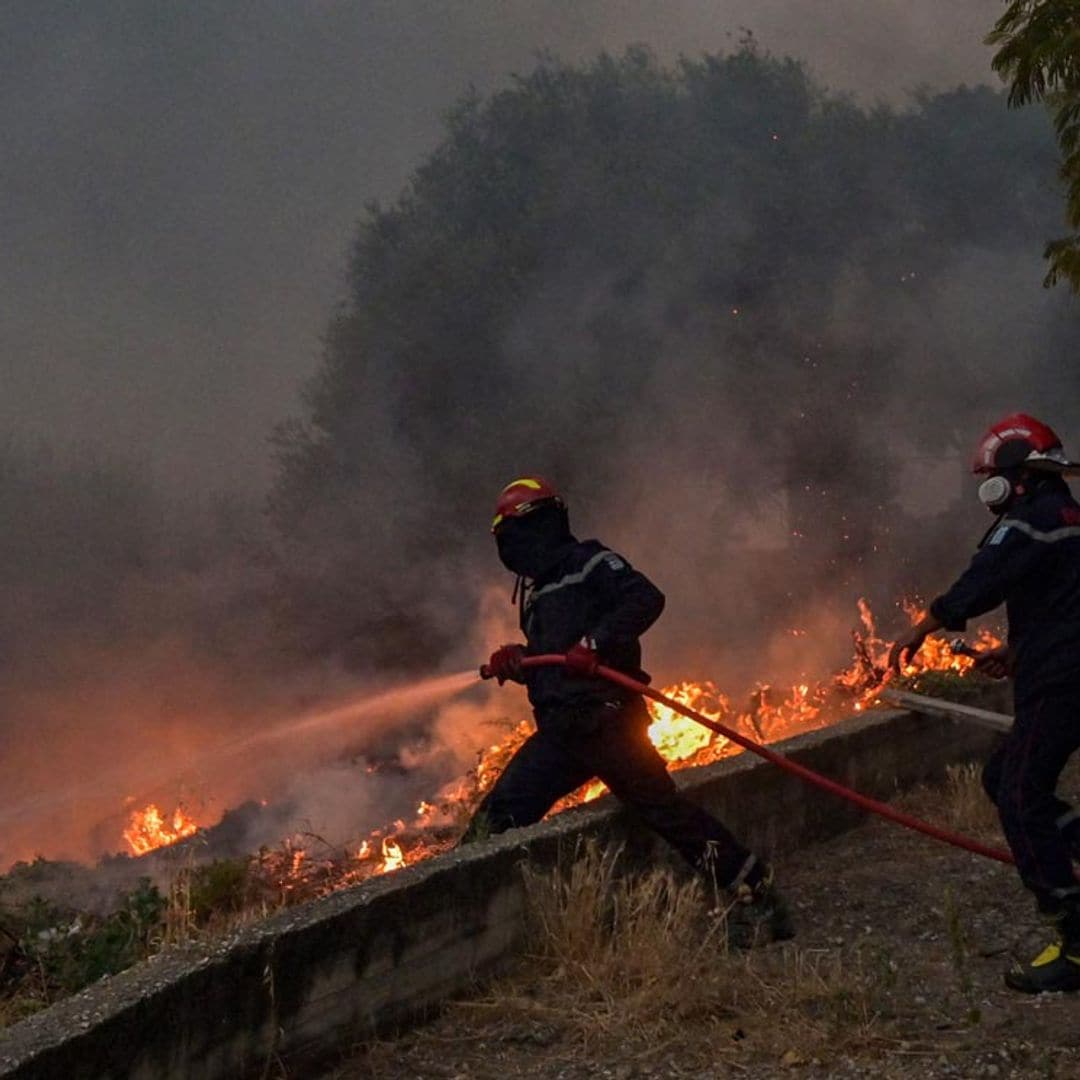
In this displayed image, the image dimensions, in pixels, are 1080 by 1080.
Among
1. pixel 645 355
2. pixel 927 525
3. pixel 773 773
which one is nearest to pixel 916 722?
pixel 773 773

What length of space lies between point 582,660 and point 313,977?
5.13 feet

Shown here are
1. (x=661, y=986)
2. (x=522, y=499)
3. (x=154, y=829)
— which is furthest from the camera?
(x=154, y=829)

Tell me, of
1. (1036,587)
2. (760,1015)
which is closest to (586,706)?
(760,1015)

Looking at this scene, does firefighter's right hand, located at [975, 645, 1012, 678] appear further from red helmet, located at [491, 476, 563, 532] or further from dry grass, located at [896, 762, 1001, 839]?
red helmet, located at [491, 476, 563, 532]

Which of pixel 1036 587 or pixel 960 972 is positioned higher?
pixel 1036 587

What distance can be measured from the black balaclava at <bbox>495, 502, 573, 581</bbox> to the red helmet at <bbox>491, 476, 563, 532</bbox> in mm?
22

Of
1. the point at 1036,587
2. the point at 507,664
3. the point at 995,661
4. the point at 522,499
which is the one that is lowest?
the point at 995,661

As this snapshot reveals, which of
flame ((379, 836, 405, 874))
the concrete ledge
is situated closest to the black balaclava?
the concrete ledge

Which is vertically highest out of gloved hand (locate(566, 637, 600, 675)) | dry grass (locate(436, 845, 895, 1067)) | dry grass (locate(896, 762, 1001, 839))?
gloved hand (locate(566, 637, 600, 675))

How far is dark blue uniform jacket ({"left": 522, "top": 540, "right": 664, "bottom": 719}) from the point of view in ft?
16.0

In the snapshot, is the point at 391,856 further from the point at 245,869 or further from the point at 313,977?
the point at 313,977

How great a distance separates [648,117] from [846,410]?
606 cm

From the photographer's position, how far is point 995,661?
4.96 meters

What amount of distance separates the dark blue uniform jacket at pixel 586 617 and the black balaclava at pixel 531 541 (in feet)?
0.13
